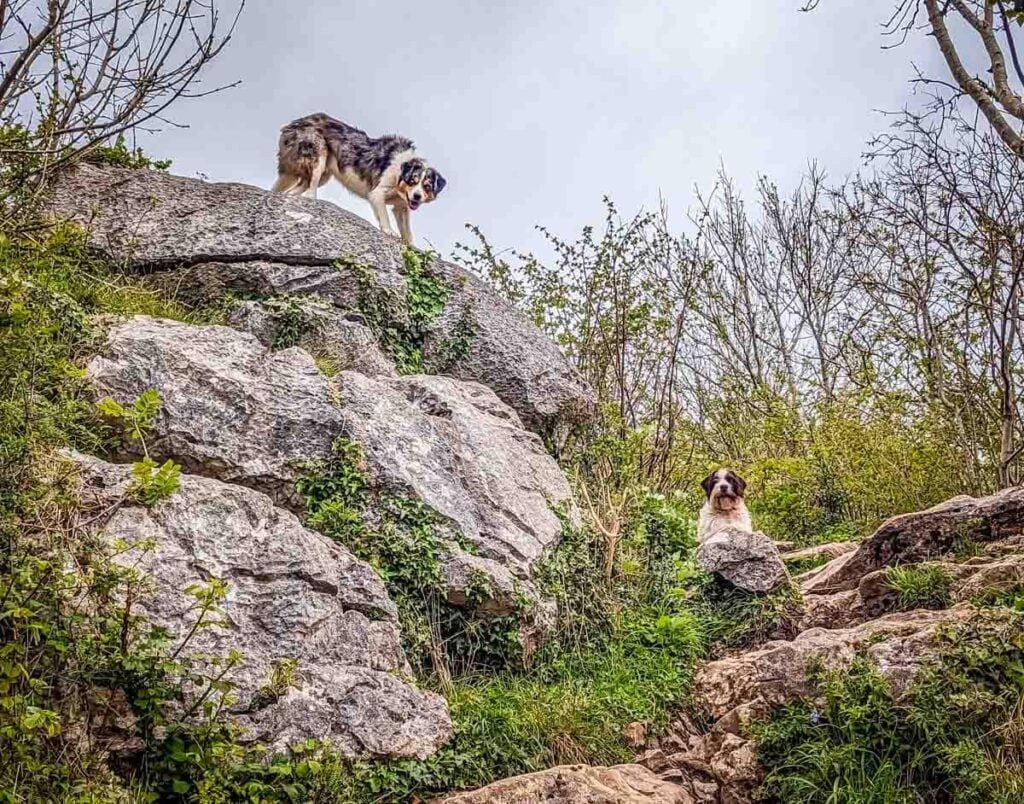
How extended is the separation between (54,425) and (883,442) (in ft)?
28.6

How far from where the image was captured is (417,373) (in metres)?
8.36

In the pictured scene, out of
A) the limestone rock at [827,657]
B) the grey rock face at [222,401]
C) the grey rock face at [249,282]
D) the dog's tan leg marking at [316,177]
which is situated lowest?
the limestone rock at [827,657]

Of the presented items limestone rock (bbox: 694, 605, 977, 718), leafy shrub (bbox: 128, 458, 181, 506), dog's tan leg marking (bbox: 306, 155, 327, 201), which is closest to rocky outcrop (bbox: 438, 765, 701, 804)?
limestone rock (bbox: 694, 605, 977, 718)

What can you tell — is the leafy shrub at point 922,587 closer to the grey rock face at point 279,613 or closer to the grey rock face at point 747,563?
the grey rock face at point 747,563

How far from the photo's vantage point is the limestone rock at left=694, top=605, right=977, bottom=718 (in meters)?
4.93

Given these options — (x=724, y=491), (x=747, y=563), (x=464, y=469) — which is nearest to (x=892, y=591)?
(x=747, y=563)

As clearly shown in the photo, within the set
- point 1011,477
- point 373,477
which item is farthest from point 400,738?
point 1011,477

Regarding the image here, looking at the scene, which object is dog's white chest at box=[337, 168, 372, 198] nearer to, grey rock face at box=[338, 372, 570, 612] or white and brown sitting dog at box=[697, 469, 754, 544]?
grey rock face at box=[338, 372, 570, 612]

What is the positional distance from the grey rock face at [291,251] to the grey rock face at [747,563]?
7.80 ft

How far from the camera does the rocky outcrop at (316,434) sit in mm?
5945

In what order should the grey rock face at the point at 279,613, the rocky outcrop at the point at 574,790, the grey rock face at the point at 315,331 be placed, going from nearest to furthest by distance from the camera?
the rocky outcrop at the point at 574,790, the grey rock face at the point at 279,613, the grey rock face at the point at 315,331

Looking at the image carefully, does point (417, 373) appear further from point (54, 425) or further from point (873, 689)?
point (873, 689)

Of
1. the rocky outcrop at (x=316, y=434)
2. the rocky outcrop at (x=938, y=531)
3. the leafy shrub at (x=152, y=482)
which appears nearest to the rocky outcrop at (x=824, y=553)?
the rocky outcrop at (x=938, y=531)

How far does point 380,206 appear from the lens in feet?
32.5
